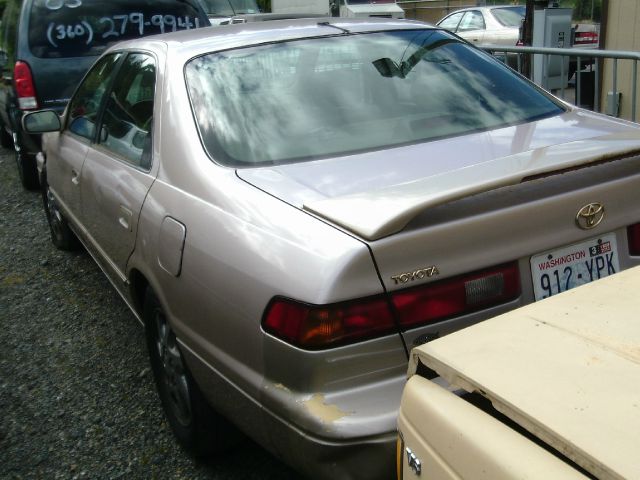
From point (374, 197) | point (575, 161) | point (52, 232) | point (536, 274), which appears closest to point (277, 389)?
point (374, 197)

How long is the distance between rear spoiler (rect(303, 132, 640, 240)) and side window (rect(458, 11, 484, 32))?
14.2 metres

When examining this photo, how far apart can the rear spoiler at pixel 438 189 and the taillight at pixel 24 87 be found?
564 cm

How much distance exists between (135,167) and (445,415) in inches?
83.1

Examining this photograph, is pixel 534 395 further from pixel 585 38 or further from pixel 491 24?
pixel 491 24

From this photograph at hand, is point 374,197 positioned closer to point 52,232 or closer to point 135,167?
point 135,167

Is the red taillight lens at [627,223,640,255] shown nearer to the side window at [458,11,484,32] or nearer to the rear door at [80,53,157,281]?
the rear door at [80,53,157,281]

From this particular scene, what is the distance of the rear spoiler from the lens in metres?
1.99

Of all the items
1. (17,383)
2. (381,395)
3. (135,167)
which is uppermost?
(135,167)

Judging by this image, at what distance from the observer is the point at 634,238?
2.36m

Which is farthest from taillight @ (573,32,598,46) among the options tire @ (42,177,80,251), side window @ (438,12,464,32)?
tire @ (42,177,80,251)

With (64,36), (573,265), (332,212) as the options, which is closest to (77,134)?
(332,212)

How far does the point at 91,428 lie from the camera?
10.9 feet

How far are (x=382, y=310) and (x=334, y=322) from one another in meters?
0.14

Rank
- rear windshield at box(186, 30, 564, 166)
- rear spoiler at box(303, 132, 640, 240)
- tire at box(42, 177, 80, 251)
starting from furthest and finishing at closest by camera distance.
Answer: tire at box(42, 177, 80, 251), rear windshield at box(186, 30, 564, 166), rear spoiler at box(303, 132, 640, 240)
